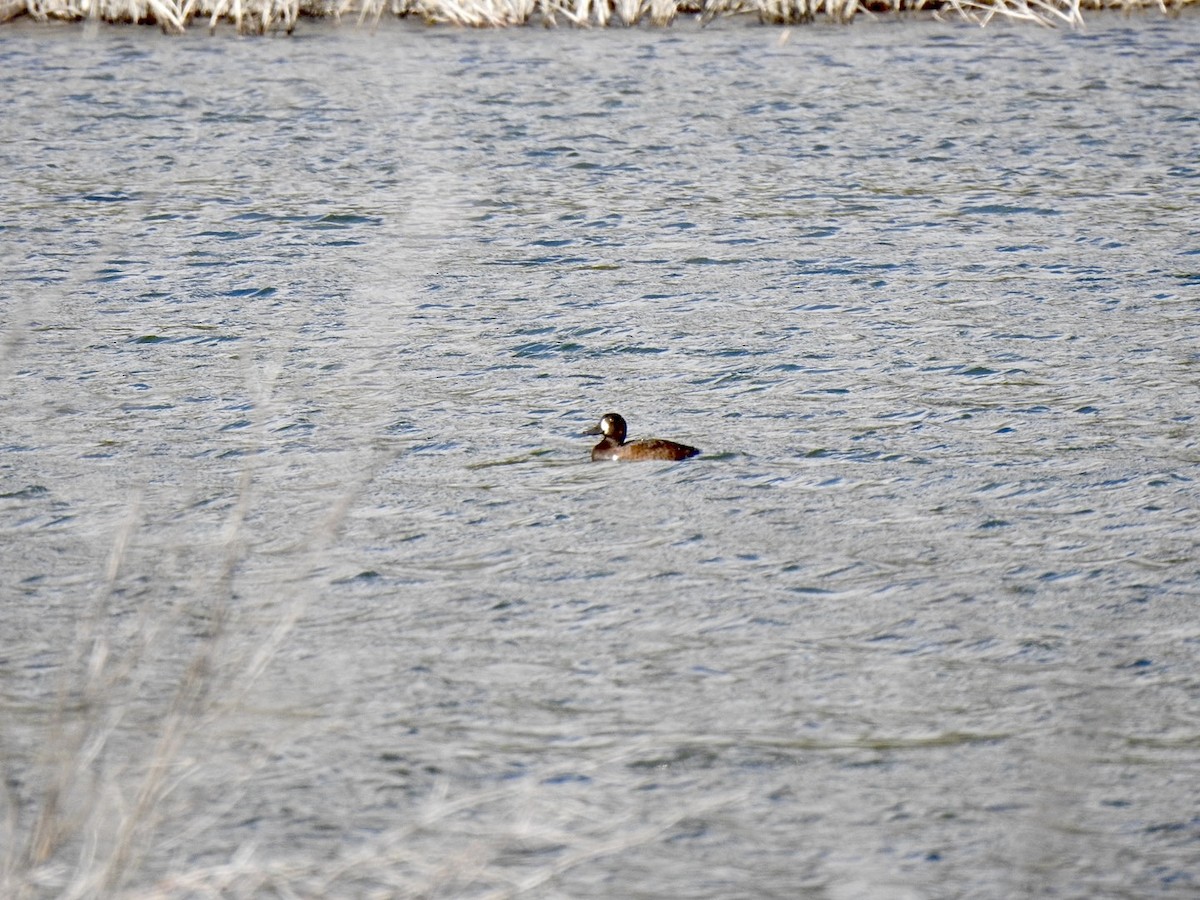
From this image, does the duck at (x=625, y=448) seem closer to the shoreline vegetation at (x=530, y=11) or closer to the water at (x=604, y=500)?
the water at (x=604, y=500)

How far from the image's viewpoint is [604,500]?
187 inches

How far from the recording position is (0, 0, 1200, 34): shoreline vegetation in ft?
39.8

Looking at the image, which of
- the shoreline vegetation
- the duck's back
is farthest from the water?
the shoreline vegetation

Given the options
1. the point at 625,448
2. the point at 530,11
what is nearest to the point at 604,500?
the point at 625,448

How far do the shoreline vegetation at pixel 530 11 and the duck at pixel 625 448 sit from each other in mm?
7702

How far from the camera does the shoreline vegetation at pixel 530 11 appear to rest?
1214cm

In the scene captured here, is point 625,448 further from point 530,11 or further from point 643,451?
point 530,11

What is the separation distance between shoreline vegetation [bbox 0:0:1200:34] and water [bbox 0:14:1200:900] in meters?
2.56

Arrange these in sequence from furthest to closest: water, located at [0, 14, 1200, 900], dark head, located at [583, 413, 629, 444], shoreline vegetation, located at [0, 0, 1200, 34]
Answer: shoreline vegetation, located at [0, 0, 1200, 34]
dark head, located at [583, 413, 629, 444]
water, located at [0, 14, 1200, 900]

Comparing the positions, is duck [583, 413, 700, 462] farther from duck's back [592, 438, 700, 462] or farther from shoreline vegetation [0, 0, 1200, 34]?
shoreline vegetation [0, 0, 1200, 34]

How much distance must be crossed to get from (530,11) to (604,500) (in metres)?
8.26

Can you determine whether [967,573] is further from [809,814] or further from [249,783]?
[249,783]

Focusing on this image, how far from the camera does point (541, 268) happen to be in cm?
709

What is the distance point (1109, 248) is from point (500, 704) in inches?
177
